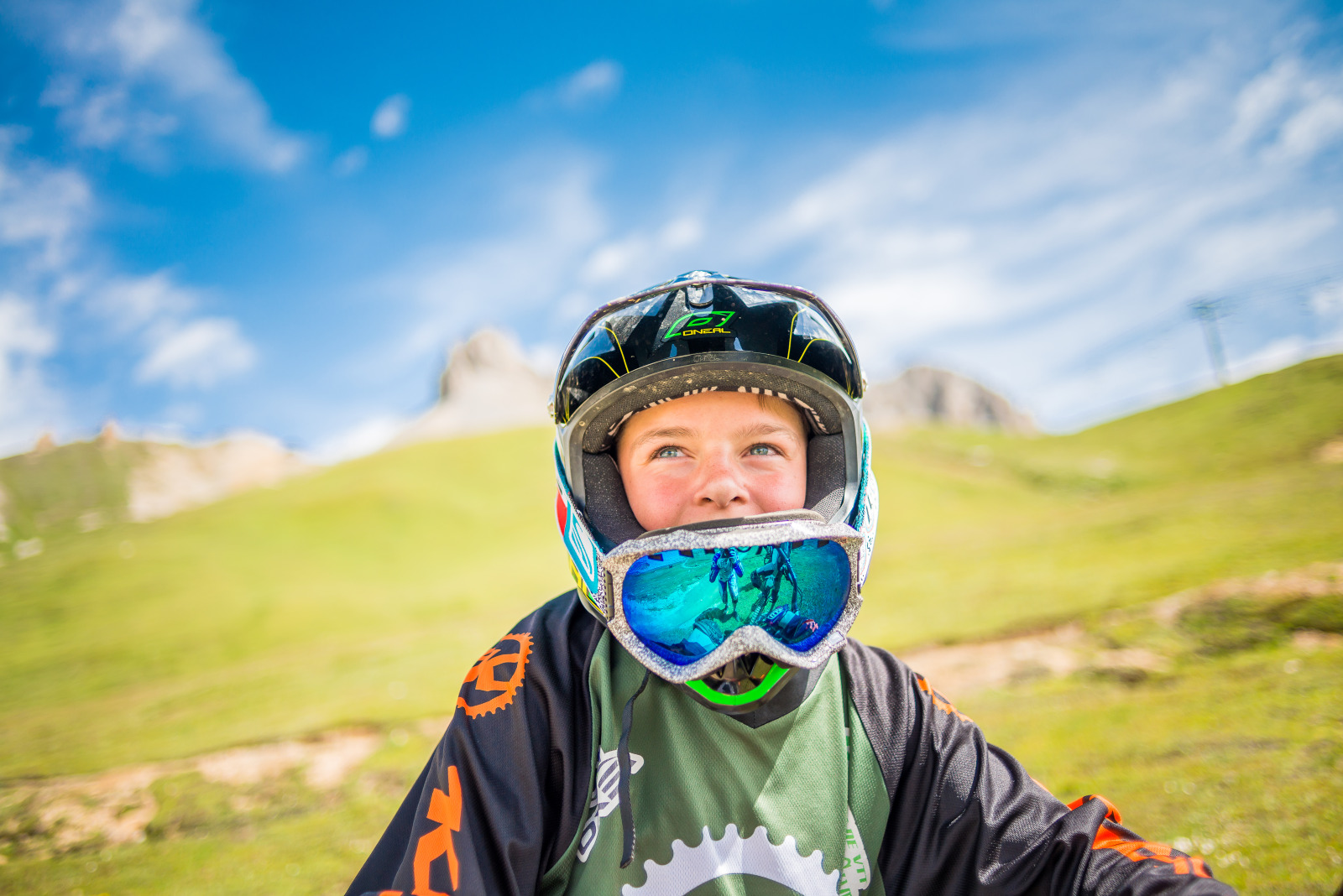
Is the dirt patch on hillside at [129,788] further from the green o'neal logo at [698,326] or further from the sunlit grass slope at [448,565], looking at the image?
the green o'neal logo at [698,326]

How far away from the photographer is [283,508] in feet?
148

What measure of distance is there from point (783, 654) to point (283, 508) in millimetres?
51199

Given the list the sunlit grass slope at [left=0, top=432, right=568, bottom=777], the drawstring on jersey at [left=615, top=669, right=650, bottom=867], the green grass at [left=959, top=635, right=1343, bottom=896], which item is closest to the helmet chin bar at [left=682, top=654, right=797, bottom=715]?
the drawstring on jersey at [left=615, top=669, right=650, bottom=867]

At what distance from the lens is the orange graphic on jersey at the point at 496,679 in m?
2.27

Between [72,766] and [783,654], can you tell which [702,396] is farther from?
[72,766]

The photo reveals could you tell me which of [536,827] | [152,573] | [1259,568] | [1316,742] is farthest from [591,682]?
[152,573]

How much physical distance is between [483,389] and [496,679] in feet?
505

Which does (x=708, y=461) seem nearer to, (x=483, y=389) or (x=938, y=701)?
(x=938, y=701)

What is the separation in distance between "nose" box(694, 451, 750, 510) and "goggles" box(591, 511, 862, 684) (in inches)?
8.8

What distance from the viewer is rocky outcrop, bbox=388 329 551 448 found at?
136 meters

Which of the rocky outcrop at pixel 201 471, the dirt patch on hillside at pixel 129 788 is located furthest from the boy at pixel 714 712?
the rocky outcrop at pixel 201 471

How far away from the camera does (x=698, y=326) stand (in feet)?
8.66

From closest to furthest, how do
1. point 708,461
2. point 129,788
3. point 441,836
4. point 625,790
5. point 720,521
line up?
point 441,836
point 625,790
point 720,521
point 708,461
point 129,788

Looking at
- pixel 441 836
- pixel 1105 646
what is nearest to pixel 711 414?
pixel 441 836
